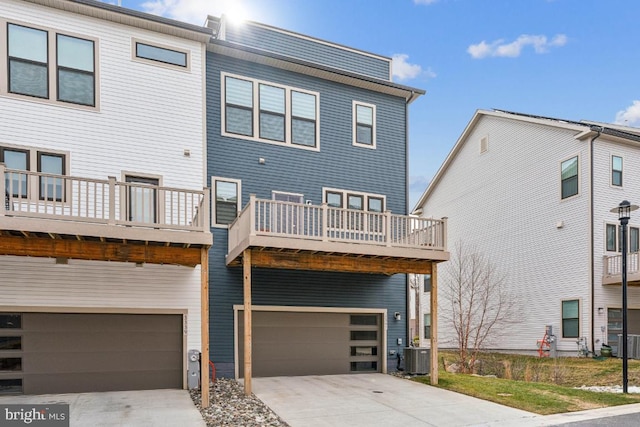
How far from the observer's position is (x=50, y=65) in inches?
A: 411

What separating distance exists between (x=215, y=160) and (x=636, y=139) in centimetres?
1543

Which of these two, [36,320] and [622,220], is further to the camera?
[622,220]

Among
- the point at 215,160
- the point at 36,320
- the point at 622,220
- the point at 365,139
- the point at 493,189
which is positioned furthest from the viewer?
the point at 493,189

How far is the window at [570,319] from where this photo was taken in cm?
1638

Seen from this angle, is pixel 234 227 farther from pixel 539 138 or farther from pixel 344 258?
pixel 539 138

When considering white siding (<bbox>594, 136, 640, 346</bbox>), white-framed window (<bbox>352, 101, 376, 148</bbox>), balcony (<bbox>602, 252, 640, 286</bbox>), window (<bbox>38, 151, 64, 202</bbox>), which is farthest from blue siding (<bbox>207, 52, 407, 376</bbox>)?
balcony (<bbox>602, 252, 640, 286</bbox>)

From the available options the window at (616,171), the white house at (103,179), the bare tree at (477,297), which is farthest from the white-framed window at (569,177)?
the white house at (103,179)

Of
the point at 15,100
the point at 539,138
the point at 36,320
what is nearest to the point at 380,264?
the point at 36,320

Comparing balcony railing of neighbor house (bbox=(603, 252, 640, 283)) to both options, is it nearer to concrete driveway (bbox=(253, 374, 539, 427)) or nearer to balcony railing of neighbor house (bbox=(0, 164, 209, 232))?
concrete driveway (bbox=(253, 374, 539, 427))

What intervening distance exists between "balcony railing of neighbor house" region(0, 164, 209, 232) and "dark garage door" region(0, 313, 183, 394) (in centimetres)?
237

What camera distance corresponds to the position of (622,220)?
10.9m

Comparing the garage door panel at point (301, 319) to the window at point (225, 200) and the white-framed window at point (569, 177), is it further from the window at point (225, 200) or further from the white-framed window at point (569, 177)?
the white-framed window at point (569, 177)

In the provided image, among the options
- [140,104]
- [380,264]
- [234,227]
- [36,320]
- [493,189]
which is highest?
[140,104]

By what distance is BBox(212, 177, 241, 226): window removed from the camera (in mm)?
12000
